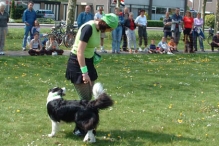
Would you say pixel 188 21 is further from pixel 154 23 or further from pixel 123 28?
pixel 154 23

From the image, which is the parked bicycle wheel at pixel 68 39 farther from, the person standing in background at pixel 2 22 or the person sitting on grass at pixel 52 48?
the person standing in background at pixel 2 22

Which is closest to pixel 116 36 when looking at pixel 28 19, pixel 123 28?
pixel 123 28

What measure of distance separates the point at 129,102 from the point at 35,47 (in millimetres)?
8251

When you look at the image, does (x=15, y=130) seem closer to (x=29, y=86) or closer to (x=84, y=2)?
(x=29, y=86)

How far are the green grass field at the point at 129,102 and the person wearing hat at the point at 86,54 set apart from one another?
85 cm

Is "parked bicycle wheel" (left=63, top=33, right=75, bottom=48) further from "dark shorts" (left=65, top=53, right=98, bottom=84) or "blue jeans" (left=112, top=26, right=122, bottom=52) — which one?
"dark shorts" (left=65, top=53, right=98, bottom=84)

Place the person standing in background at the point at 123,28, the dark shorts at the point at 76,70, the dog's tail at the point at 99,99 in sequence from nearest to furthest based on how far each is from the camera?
the dog's tail at the point at 99,99 < the dark shorts at the point at 76,70 < the person standing in background at the point at 123,28

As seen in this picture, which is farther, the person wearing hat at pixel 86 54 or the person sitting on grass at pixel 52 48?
the person sitting on grass at pixel 52 48

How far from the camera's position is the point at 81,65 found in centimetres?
698

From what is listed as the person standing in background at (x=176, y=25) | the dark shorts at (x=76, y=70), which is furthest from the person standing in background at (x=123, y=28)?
the dark shorts at (x=76, y=70)

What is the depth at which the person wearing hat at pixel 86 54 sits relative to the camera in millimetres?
6930

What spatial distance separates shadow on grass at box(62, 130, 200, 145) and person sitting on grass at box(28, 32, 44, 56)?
32.7 feet

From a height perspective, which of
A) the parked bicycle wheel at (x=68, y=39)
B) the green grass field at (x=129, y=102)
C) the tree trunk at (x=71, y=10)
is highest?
the tree trunk at (x=71, y=10)

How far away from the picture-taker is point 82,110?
696 centimetres
